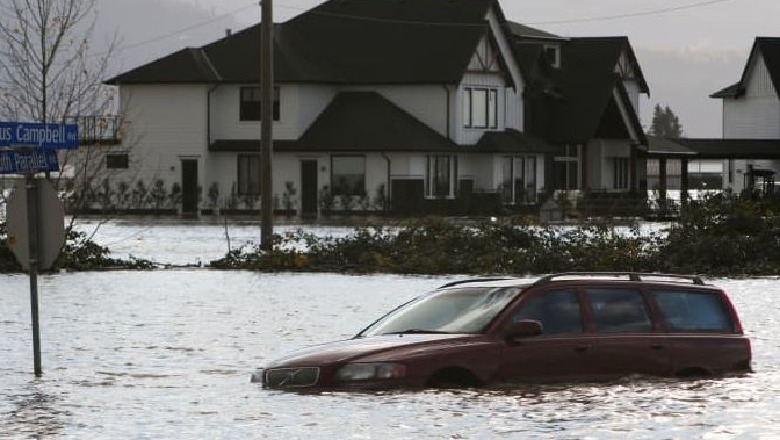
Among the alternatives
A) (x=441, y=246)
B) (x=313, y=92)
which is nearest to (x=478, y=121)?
(x=313, y=92)

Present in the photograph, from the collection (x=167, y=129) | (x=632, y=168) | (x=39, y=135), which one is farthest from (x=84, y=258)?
(x=632, y=168)

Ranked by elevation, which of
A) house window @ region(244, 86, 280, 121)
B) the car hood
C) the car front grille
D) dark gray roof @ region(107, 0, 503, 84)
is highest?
dark gray roof @ region(107, 0, 503, 84)

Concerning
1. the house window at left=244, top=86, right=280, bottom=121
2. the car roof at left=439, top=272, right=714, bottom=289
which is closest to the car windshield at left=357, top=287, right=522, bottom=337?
the car roof at left=439, top=272, right=714, bottom=289

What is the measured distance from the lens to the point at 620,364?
18.5 meters

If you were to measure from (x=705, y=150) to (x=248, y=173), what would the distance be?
25562mm

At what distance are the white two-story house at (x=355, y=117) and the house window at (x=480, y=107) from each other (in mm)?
78

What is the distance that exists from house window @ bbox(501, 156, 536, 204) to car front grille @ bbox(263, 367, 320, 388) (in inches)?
2481

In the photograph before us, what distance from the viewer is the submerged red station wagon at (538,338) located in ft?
57.3

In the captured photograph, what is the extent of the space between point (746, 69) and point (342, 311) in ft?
258

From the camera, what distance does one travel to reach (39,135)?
68.4 feet

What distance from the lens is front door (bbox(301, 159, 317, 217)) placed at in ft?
266

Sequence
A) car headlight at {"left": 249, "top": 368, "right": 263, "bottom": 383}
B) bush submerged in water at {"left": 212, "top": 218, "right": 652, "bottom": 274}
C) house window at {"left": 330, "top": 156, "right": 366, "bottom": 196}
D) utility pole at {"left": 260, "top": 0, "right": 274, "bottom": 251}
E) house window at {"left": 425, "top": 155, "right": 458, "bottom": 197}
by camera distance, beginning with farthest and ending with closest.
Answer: house window at {"left": 330, "top": 156, "right": 366, "bottom": 196}
house window at {"left": 425, "top": 155, "right": 458, "bottom": 197}
utility pole at {"left": 260, "top": 0, "right": 274, "bottom": 251}
bush submerged in water at {"left": 212, "top": 218, "right": 652, "bottom": 274}
car headlight at {"left": 249, "top": 368, "right": 263, "bottom": 383}

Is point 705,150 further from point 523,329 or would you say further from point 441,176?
point 523,329

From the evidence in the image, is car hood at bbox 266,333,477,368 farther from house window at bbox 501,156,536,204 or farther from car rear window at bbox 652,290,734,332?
house window at bbox 501,156,536,204
